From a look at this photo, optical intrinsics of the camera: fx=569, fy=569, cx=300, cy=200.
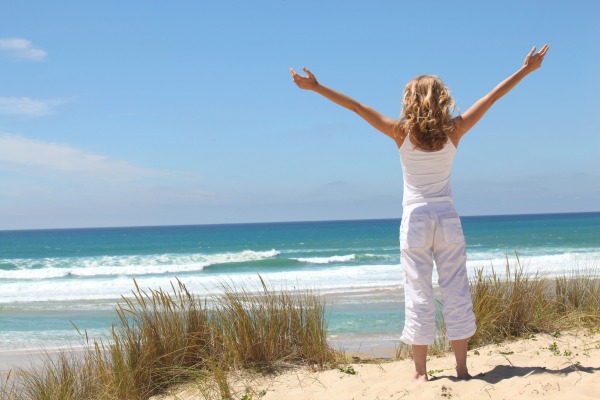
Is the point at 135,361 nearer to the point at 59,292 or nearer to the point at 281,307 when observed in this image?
the point at 281,307

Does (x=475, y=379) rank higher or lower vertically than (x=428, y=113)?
lower

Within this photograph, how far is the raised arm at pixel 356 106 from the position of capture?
11.8ft

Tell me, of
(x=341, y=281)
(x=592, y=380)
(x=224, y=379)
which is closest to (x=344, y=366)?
(x=224, y=379)

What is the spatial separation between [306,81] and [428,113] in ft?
2.62

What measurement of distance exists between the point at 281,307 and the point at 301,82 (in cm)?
200

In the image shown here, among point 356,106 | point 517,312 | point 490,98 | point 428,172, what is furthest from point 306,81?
point 517,312

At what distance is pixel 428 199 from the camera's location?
3.54 metres

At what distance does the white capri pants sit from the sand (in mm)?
346

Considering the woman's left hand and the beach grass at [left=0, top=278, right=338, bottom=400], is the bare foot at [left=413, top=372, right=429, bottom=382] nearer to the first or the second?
the beach grass at [left=0, top=278, right=338, bottom=400]

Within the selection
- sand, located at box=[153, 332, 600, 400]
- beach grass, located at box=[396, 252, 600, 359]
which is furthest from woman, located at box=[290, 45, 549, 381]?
beach grass, located at box=[396, 252, 600, 359]

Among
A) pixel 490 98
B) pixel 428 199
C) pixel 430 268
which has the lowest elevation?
pixel 430 268

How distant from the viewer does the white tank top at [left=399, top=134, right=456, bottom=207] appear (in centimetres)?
354

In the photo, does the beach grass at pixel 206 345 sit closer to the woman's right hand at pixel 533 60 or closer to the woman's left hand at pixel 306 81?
the woman's left hand at pixel 306 81

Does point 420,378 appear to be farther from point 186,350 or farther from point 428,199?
point 186,350
